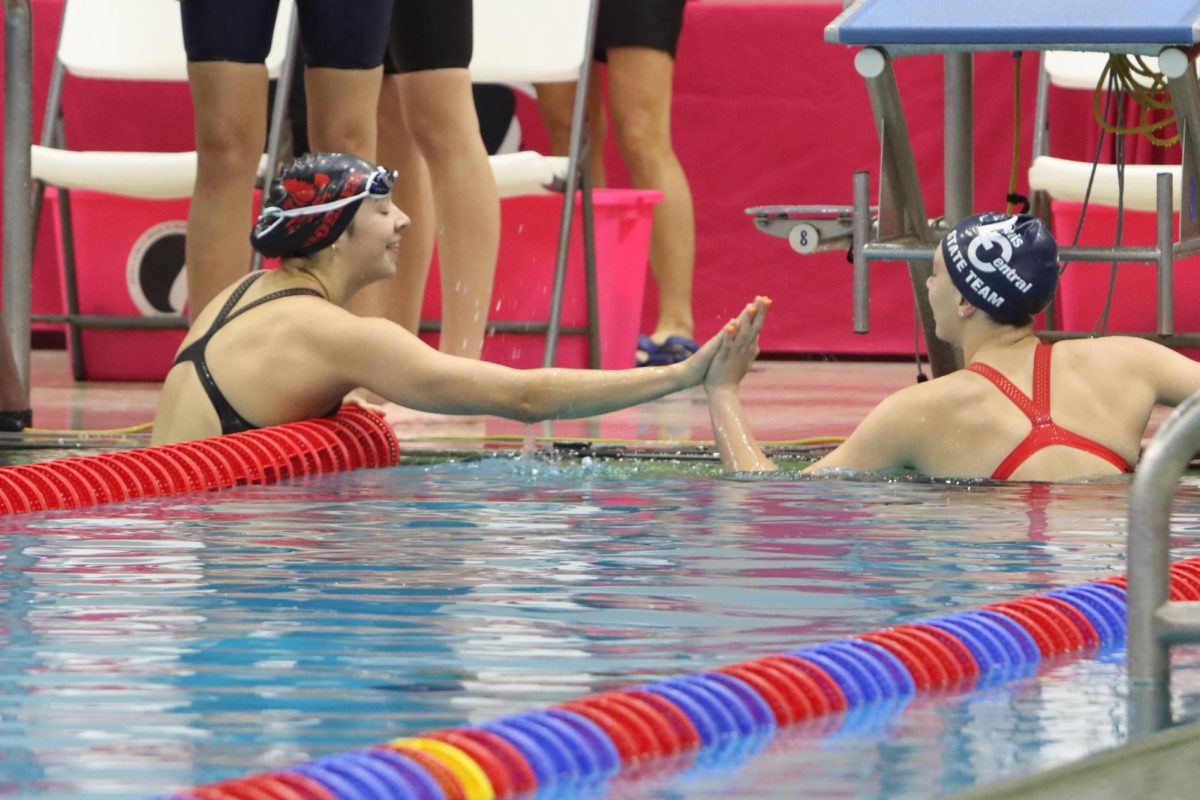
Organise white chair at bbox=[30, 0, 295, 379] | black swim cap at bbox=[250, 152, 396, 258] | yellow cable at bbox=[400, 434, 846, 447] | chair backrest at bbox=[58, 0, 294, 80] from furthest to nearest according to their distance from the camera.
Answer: chair backrest at bbox=[58, 0, 294, 80], white chair at bbox=[30, 0, 295, 379], yellow cable at bbox=[400, 434, 846, 447], black swim cap at bbox=[250, 152, 396, 258]

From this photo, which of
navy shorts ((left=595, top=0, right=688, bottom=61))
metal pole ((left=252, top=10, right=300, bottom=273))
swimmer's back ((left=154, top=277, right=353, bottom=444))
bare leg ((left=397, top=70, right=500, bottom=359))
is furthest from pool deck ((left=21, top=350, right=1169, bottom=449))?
navy shorts ((left=595, top=0, right=688, bottom=61))

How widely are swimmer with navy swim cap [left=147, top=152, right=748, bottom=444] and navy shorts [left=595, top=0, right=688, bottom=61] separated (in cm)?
277

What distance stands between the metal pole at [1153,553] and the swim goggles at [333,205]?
2.74 metres

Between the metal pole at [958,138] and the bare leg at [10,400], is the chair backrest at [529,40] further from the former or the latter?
the bare leg at [10,400]

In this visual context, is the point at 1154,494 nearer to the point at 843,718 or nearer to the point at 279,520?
the point at 843,718

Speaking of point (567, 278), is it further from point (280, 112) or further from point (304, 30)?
point (304, 30)

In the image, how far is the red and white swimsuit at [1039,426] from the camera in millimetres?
4691

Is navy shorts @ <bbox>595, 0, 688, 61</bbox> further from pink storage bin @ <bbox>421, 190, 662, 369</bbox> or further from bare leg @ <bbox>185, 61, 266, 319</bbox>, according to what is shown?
bare leg @ <bbox>185, 61, 266, 319</bbox>

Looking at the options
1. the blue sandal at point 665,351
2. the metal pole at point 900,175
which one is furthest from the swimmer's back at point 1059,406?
the blue sandal at point 665,351

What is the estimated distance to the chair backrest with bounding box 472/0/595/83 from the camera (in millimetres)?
7293

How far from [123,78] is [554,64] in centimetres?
144

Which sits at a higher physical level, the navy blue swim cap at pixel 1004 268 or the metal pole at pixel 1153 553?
the navy blue swim cap at pixel 1004 268

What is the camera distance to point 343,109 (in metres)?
5.48

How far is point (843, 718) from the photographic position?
2.59 m
